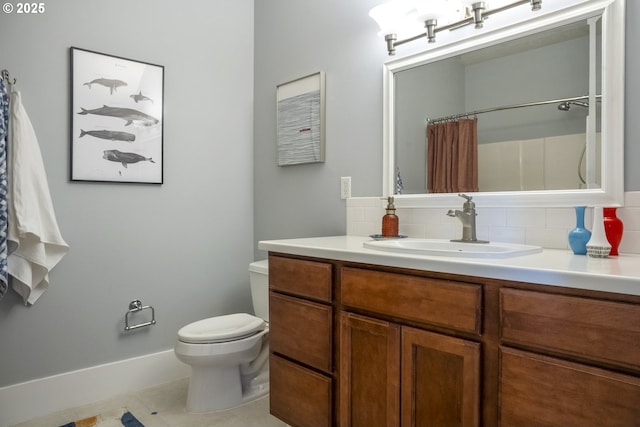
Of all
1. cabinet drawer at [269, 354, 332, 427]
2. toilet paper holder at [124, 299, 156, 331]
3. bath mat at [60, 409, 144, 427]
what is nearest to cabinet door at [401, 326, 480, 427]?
cabinet drawer at [269, 354, 332, 427]

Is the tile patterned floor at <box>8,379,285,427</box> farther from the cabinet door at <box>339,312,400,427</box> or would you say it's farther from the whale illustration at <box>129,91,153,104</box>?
the whale illustration at <box>129,91,153,104</box>

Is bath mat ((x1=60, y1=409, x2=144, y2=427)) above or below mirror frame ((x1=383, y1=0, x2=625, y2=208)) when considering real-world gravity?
below

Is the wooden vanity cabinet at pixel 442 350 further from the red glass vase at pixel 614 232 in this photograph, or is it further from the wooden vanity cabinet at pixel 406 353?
the red glass vase at pixel 614 232

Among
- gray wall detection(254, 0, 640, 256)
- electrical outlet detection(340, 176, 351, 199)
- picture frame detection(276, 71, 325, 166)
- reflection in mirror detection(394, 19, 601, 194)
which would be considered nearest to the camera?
reflection in mirror detection(394, 19, 601, 194)

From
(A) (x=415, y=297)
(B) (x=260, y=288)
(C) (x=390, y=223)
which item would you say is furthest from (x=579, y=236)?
(B) (x=260, y=288)

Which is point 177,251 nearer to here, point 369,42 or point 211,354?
point 211,354

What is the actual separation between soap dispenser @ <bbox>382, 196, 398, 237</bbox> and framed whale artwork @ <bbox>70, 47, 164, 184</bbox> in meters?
1.34

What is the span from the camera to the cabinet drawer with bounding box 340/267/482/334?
110cm

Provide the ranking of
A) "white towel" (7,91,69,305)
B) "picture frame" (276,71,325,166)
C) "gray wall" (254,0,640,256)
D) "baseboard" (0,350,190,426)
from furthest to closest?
"picture frame" (276,71,325,166) < "gray wall" (254,0,640,256) < "baseboard" (0,350,190,426) < "white towel" (7,91,69,305)

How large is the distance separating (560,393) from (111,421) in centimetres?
190

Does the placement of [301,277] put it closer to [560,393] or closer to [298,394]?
[298,394]

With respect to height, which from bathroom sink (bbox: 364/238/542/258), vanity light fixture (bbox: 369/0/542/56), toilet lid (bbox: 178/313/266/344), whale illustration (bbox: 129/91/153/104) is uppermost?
vanity light fixture (bbox: 369/0/542/56)

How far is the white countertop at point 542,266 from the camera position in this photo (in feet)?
2.90

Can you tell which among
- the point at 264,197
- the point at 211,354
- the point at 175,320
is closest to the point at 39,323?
the point at 175,320
